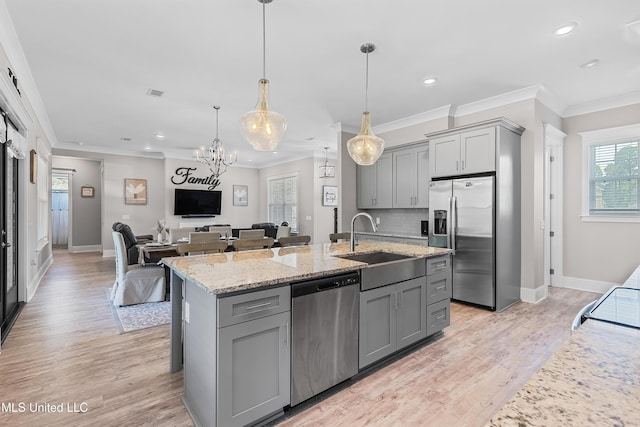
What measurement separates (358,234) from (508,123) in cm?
296

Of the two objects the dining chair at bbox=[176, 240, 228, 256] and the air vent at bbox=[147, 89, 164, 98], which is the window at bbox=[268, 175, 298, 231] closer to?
the air vent at bbox=[147, 89, 164, 98]

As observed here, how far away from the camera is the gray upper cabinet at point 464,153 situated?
3957 millimetres

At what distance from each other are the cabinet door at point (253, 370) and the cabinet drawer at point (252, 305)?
33mm

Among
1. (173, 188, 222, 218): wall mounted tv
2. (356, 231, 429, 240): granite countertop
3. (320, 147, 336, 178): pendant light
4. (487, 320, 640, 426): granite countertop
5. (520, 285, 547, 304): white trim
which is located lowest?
(520, 285, 547, 304): white trim

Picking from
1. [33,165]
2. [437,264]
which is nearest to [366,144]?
[437,264]

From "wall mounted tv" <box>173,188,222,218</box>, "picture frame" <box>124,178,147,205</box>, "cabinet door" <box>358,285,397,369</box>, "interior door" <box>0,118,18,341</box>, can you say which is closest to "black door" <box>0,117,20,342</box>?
"interior door" <box>0,118,18,341</box>

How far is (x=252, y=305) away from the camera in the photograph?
1.74 m

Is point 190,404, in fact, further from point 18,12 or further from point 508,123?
point 508,123

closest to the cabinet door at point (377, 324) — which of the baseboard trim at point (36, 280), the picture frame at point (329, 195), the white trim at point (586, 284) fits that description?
the white trim at point (586, 284)

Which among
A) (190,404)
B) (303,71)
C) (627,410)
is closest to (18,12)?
(303,71)

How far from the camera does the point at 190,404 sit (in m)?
1.97

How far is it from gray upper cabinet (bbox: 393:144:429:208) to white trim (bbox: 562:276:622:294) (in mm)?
2478

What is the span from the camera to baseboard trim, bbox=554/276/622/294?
455cm

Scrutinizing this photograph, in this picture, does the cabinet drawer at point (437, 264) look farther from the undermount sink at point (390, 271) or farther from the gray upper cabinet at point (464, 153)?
the gray upper cabinet at point (464, 153)
